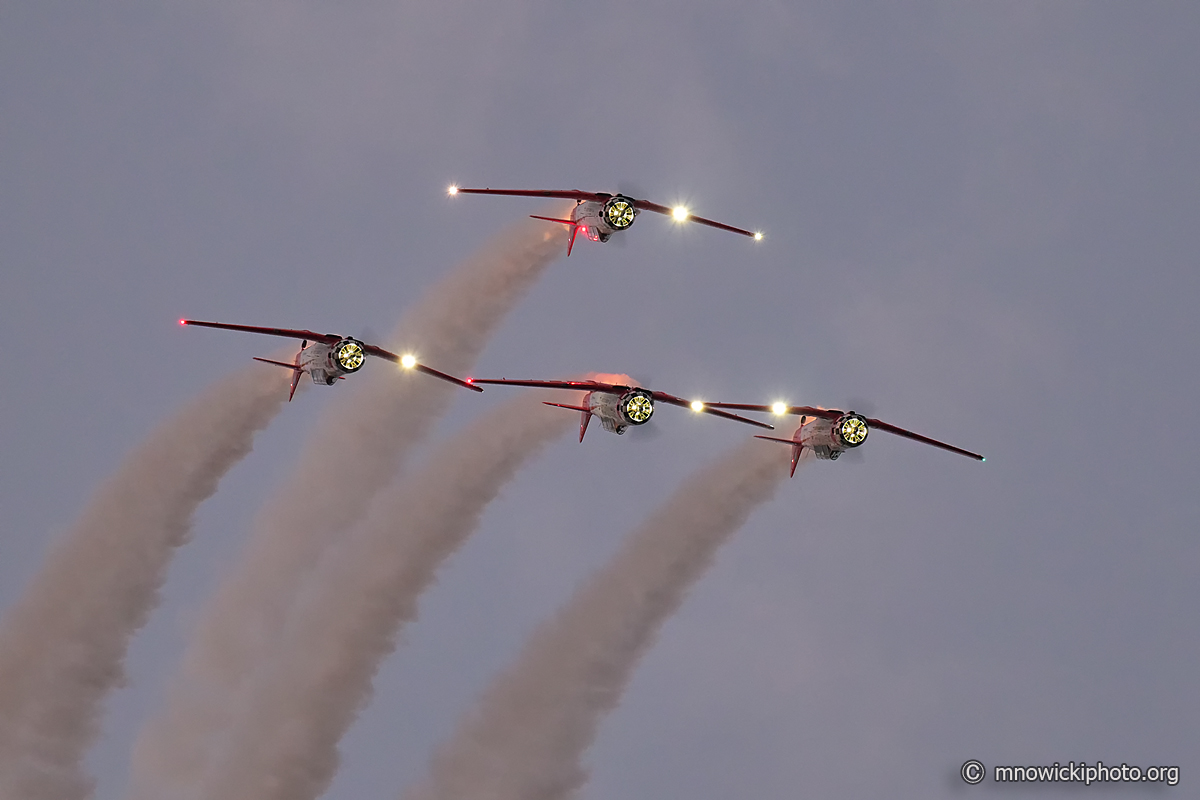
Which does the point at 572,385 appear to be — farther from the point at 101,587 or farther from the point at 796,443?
the point at 101,587

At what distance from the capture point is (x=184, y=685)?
11281 centimetres

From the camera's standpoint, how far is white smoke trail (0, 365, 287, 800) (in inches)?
4277

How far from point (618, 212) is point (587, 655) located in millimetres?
26989

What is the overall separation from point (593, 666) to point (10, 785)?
112 feet

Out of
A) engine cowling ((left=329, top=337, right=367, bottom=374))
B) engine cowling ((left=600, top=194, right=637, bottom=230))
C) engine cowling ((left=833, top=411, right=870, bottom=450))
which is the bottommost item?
engine cowling ((left=329, top=337, right=367, bottom=374))

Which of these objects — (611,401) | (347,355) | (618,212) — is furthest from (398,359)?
(618,212)

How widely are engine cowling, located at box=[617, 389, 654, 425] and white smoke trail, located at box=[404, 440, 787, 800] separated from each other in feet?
34.8

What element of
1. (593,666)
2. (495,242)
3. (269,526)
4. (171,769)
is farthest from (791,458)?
(171,769)

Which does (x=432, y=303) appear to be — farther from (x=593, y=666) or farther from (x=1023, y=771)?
(x=1023, y=771)

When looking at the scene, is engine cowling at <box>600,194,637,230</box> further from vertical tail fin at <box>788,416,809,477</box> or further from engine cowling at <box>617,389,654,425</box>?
vertical tail fin at <box>788,416,809,477</box>

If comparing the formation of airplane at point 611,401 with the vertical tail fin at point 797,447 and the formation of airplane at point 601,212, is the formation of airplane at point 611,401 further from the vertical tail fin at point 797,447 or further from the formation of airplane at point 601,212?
the formation of airplane at point 601,212

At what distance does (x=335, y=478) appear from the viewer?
11756 cm

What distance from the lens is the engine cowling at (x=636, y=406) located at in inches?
4163

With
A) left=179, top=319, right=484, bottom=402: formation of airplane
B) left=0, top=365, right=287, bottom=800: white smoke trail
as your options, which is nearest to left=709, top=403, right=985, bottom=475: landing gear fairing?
left=179, top=319, right=484, bottom=402: formation of airplane
